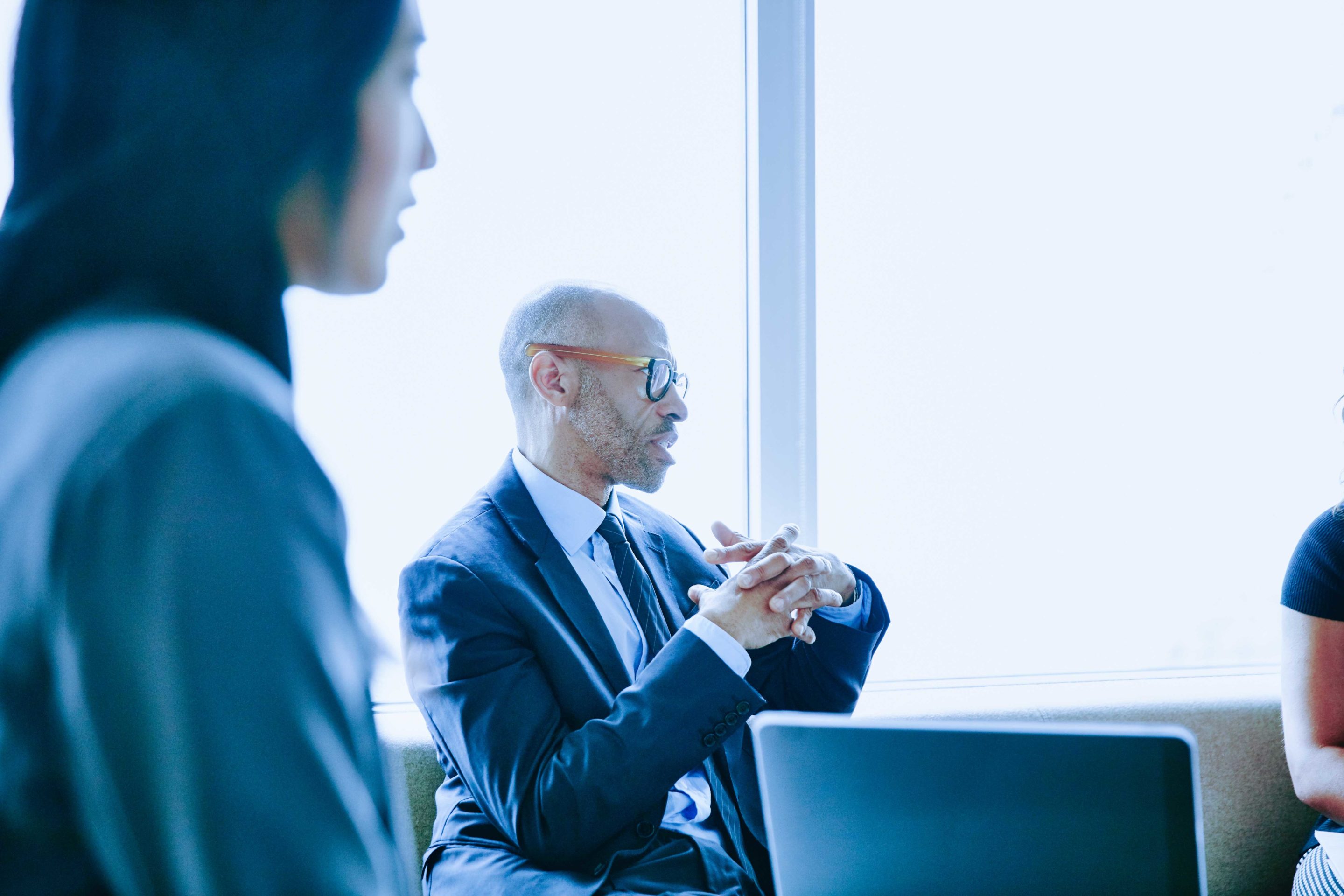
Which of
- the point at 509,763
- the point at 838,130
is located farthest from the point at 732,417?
the point at 509,763

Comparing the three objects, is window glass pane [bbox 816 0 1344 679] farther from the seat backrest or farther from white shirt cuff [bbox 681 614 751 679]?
white shirt cuff [bbox 681 614 751 679]

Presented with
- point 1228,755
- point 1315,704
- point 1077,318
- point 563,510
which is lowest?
point 1228,755

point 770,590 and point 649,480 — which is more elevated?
point 649,480

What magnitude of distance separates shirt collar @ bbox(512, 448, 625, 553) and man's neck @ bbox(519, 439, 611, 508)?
0.07ft

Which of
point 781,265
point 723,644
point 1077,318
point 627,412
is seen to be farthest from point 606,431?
point 1077,318

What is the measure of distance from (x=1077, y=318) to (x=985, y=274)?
0.26 m

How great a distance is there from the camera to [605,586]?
171 centimetres

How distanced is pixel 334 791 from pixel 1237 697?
84.2 inches

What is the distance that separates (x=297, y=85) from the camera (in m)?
0.43

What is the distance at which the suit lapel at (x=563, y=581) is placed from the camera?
1.57 m

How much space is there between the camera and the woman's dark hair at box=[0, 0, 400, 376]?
15.8 inches

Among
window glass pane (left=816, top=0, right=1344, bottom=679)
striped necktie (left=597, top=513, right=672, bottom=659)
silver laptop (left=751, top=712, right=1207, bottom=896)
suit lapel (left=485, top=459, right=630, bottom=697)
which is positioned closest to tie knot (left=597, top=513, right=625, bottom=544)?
striped necktie (left=597, top=513, right=672, bottom=659)

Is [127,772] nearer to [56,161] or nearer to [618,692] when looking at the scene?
[56,161]

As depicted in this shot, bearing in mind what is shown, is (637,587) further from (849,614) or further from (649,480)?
(849,614)
